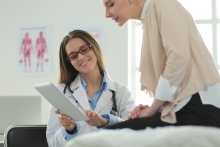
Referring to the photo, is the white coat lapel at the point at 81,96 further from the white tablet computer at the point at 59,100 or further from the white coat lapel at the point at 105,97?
the white tablet computer at the point at 59,100

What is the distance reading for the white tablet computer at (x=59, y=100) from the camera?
5.58ft

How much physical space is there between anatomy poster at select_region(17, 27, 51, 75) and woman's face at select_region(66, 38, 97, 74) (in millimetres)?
2352

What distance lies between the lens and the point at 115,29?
15.0 ft

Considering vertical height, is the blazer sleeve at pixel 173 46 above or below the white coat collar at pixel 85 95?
above

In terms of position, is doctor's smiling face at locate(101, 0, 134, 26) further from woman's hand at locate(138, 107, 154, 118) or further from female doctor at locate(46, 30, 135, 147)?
female doctor at locate(46, 30, 135, 147)

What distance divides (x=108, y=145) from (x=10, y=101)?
2.73 m

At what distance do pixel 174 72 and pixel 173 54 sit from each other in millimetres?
65

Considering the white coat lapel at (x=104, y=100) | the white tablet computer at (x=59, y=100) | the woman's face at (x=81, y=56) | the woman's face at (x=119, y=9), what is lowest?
the white coat lapel at (x=104, y=100)

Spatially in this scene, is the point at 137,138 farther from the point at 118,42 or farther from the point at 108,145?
the point at 118,42

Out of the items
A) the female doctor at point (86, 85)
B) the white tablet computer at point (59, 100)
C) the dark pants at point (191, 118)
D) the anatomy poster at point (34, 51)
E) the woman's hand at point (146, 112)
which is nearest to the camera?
the dark pants at point (191, 118)

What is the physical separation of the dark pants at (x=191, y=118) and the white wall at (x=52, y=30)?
316 cm

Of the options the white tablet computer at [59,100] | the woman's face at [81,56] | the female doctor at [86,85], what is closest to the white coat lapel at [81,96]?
the female doctor at [86,85]

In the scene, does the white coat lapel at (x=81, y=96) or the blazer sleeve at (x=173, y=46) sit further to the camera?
the white coat lapel at (x=81, y=96)

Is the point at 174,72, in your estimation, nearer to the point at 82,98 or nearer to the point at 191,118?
the point at 191,118
